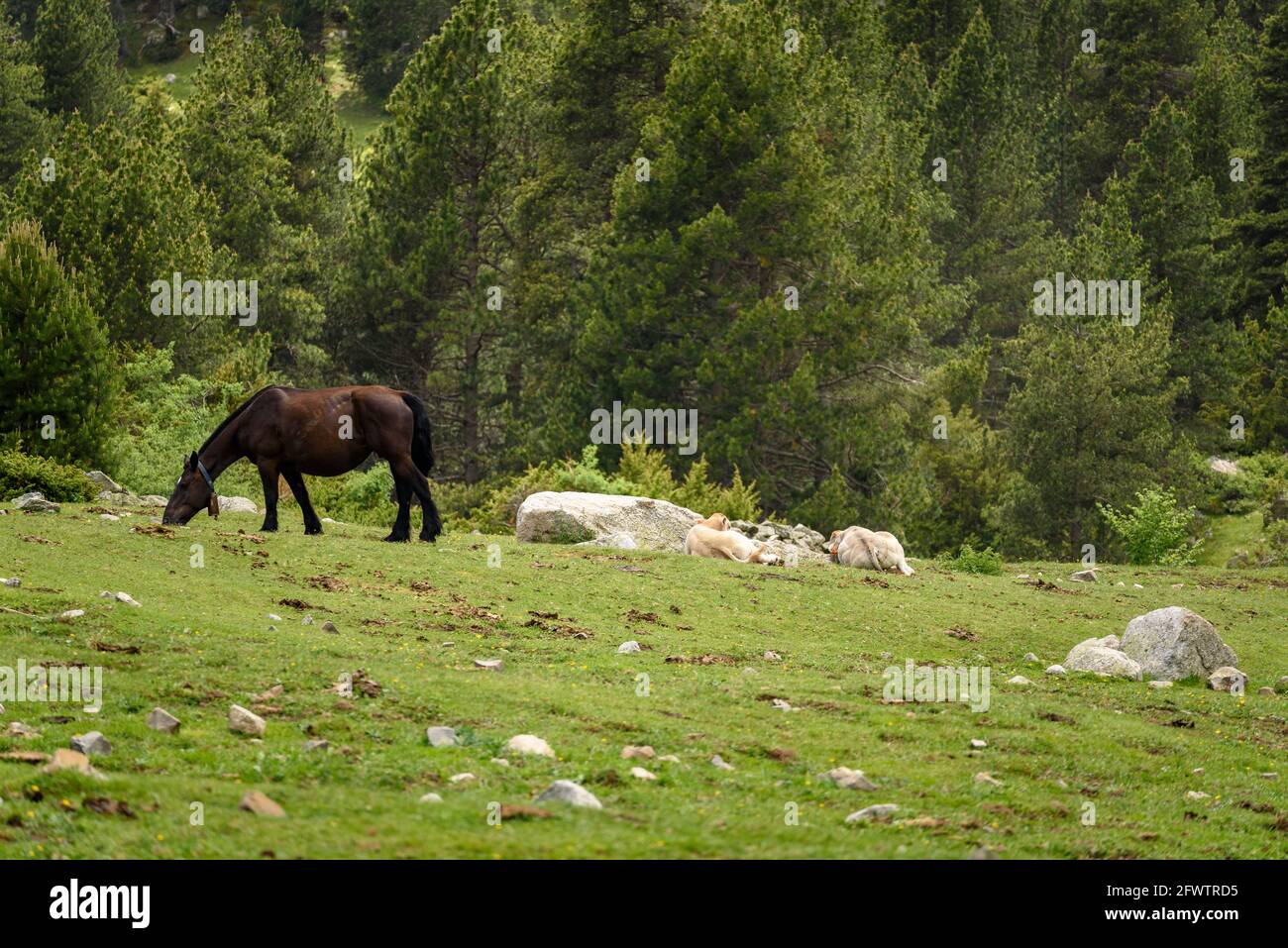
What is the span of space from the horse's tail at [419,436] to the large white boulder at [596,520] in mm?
4229

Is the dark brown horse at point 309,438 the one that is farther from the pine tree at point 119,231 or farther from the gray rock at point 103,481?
the pine tree at point 119,231

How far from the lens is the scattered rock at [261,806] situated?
28.2 feet

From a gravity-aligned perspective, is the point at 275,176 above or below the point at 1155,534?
above

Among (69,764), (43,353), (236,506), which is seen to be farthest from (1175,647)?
(43,353)

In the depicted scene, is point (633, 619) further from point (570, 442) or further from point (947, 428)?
point (947, 428)

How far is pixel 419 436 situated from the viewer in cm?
2411

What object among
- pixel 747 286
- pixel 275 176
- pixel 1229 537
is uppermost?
pixel 275 176

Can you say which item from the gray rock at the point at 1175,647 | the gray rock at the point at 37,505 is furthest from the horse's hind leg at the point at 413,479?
the gray rock at the point at 1175,647

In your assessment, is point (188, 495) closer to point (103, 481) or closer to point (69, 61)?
point (103, 481)

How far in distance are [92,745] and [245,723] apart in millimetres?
1270

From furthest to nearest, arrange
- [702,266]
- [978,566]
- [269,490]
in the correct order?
[702,266], [978,566], [269,490]

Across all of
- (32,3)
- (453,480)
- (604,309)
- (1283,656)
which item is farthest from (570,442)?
(32,3)

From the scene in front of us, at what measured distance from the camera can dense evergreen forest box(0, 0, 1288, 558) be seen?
43.4 meters
